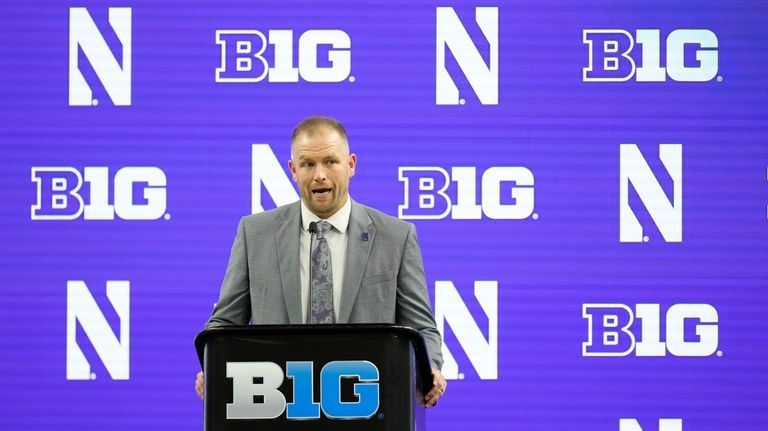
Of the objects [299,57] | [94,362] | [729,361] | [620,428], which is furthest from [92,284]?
[729,361]

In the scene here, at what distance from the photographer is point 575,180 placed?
478cm

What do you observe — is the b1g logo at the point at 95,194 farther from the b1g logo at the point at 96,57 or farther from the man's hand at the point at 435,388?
the man's hand at the point at 435,388

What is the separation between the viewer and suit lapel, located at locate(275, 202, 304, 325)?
3.02 meters

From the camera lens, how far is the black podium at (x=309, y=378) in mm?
2461

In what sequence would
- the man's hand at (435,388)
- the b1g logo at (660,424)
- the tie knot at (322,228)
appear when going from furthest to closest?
the b1g logo at (660,424) → the tie knot at (322,228) → the man's hand at (435,388)

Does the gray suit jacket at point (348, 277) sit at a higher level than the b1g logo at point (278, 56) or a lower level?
lower

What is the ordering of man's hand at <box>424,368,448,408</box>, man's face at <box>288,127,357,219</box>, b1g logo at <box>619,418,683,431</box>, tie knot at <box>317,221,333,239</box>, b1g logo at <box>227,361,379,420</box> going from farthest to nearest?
b1g logo at <box>619,418,683,431</box>
tie knot at <box>317,221,333,239</box>
man's face at <box>288,127,357,219</box>
man's hand at <box>424,368,448,408</box>
b1g logo at <box>227,361,379,420</box>

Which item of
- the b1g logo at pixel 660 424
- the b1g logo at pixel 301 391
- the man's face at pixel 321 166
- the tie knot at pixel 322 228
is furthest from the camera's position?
the b1g logo at pixel 660 424

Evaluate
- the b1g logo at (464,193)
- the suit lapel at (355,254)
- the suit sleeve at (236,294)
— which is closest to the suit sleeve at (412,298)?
the suit lapel at (355,254)

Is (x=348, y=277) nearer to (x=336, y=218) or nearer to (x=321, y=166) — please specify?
(x=336, y=218)

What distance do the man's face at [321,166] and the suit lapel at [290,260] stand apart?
87 mm

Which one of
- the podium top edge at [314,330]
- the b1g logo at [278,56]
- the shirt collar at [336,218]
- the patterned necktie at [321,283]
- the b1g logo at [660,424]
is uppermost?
the b1g logo at [278,56]

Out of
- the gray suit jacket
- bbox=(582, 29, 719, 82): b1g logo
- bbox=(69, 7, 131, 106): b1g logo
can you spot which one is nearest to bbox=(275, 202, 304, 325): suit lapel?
the gray suit jacket

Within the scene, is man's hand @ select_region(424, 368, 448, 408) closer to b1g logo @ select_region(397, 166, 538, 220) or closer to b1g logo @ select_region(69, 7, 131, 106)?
b1g logo @ select_region(397, 166, 538, 220)
